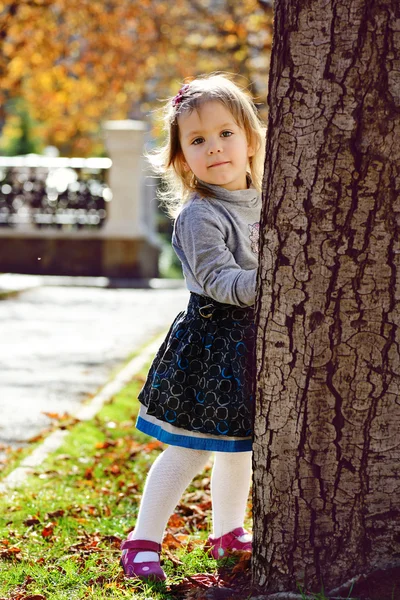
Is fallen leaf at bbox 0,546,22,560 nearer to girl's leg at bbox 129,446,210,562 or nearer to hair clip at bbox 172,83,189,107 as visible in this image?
girl's leg at bbox 129,446,210,562

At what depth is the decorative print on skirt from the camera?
9.95ft

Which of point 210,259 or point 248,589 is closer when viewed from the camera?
point 248,589

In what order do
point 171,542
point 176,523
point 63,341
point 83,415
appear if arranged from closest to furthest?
1. point 171,542
2. point 176,523
3. point 83,415
4. point 63,341

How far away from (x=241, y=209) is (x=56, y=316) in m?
8.18

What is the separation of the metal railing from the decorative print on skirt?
14.1 meters

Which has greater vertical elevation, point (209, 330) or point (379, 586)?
point (209, 330)

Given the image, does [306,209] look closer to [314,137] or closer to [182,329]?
[314,137]

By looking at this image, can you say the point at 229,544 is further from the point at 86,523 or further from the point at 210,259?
the point at 210,259

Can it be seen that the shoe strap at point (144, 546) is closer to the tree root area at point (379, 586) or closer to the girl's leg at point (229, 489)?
the girl's leg at point (229, 489)

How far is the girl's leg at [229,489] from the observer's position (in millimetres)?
3322

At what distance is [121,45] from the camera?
20.8 m

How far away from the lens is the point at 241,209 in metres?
3.26

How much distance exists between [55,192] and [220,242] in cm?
1471

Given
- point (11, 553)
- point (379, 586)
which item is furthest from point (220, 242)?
point (11, 553)
